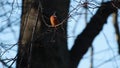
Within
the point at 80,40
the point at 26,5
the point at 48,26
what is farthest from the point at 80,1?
the point at 80,40

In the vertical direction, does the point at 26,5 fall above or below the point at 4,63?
above

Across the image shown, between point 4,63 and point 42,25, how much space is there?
597 mm

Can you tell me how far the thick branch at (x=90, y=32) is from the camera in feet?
13.6

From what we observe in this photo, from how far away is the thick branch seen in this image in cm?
A: 414

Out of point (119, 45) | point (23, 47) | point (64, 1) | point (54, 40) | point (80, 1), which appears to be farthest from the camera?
point (119, 45)

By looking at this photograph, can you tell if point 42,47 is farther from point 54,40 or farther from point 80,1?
point 80,1

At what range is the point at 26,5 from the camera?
371 cm

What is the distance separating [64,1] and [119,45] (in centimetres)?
75

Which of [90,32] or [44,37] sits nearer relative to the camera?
[44,37]

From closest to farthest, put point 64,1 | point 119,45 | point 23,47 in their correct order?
point 23,47
point 64,1
point 119,45

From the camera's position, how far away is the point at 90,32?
4262 mm

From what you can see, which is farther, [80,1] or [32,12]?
[32,12]

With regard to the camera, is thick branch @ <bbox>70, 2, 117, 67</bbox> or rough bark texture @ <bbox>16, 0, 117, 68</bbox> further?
thick branch @ <bbox>70, 2, 117, 67</bbox>

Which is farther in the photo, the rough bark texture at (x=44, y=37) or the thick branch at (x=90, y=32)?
the thick branch at (x=90, y=32)
